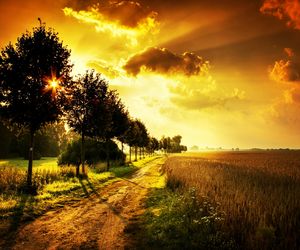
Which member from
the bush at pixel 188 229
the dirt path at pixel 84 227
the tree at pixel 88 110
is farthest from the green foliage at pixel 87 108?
the bush at pixel 188 229

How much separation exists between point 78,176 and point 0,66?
12853mm

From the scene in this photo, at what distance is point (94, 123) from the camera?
1244 inches

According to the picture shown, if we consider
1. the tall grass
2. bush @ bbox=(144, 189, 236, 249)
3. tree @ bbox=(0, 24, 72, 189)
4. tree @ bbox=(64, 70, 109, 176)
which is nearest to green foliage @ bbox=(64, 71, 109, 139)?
tree @ bbox=(64, 70, 109, 176)

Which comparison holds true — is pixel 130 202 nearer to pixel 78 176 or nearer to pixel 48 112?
pixel 48 112

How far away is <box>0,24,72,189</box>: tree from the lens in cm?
1920

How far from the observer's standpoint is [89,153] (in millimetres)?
46750

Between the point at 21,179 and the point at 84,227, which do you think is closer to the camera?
the point at 84,227

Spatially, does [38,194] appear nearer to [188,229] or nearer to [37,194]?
[37,194]

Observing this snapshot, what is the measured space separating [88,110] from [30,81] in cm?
1258

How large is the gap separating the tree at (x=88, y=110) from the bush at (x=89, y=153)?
1089 cm

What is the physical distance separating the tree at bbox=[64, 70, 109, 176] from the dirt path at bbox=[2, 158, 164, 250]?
15608 mm

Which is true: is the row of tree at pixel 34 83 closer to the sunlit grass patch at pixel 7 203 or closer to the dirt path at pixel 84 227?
the sunlit grass patch at pixel 7 203

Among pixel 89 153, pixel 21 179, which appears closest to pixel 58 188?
pixel 21 179

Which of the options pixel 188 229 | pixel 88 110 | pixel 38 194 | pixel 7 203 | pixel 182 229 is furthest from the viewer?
pixel 88 110
